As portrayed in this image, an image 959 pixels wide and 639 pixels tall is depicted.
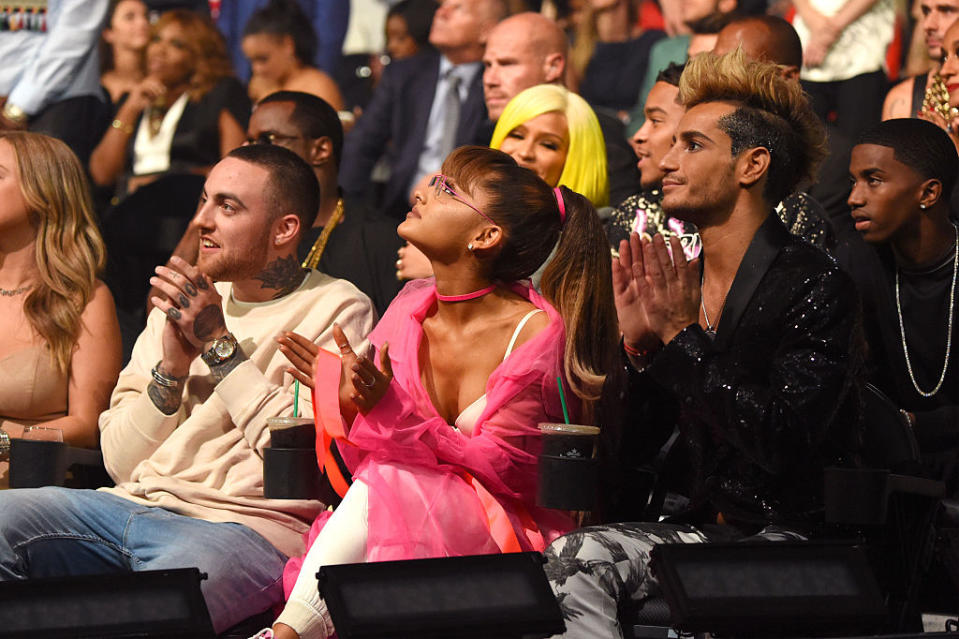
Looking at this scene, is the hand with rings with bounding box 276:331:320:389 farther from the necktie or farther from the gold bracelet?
the gold bracelet

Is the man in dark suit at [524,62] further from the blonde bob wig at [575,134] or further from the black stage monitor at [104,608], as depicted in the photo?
the black stage monitor at [104,608]

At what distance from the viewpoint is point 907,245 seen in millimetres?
4262

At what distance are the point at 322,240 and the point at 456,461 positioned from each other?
2.15 m

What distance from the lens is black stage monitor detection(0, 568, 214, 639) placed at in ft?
8.22

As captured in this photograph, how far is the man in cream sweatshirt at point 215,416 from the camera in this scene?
3273 mm

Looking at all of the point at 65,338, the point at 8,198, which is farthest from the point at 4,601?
the point at 8,198

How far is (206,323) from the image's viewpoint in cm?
347

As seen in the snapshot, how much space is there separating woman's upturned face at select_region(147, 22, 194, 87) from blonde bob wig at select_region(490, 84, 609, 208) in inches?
115

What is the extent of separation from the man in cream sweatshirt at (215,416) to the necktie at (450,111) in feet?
8.99

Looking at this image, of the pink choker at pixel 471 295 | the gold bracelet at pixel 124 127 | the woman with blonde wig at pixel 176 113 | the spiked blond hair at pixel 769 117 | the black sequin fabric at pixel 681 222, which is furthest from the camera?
the gold bracelet at pixel 124 127

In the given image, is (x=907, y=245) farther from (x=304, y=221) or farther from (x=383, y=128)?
(x=383, y=128)

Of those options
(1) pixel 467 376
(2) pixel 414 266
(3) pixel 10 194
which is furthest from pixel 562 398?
(3) pixel 10 194

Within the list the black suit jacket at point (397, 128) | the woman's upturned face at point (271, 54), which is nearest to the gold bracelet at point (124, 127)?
the woman's upturned face at point (271, 54)

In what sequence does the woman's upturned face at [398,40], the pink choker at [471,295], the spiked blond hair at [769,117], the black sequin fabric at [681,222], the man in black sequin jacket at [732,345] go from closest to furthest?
the man in black sequin jacket at [732,345] < the pink choker at [471,295] < the spiked blond hair at [769,117] < the black sequin fabric at [681,222] < the woman's upturned face at [398,40]
